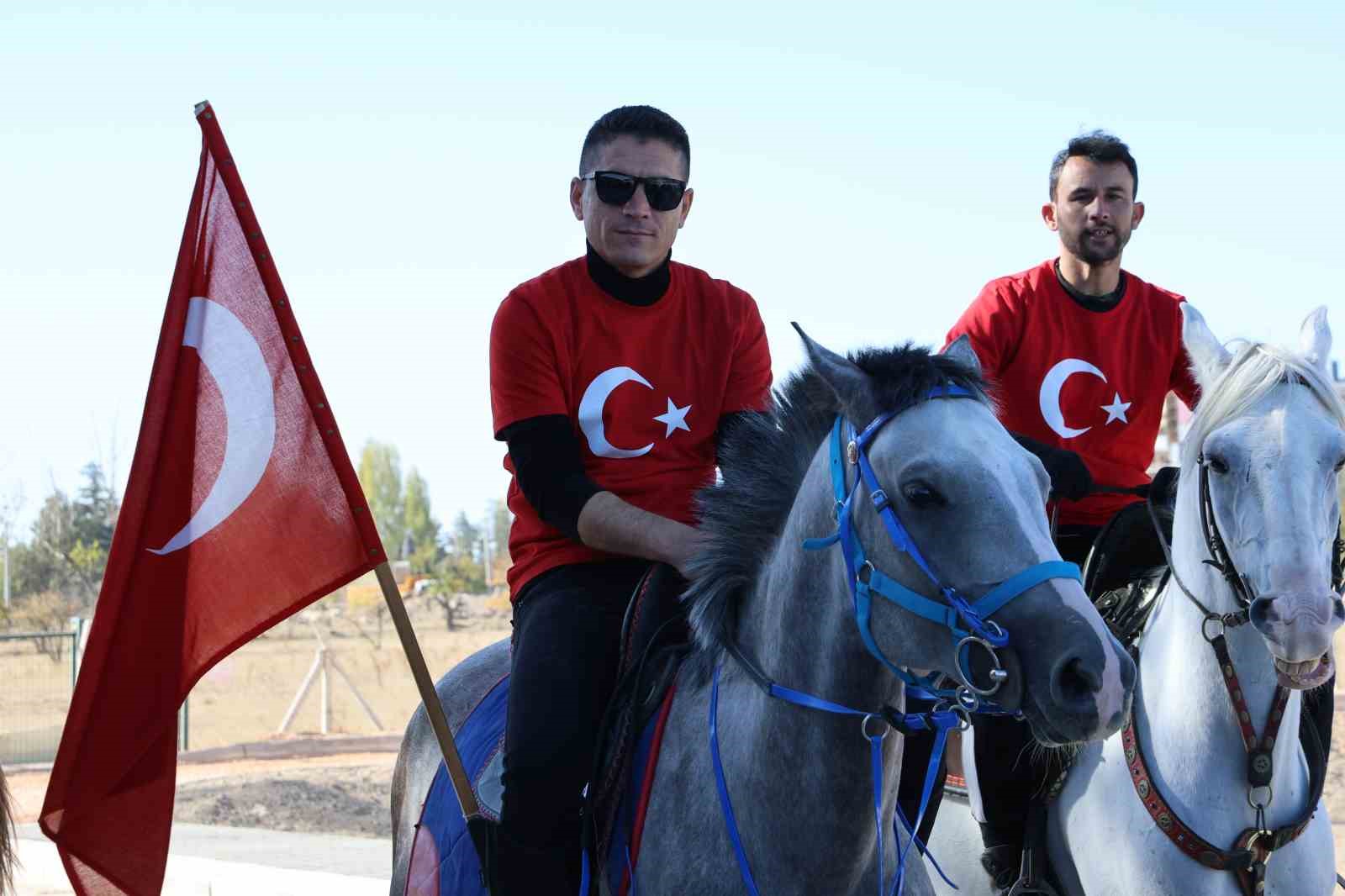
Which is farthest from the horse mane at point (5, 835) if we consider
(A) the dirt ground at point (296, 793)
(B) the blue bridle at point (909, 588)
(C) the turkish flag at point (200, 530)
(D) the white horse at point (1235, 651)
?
(A) the dirt ground at point (296, 793)

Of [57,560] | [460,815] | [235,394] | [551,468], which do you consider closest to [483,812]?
[460,815]

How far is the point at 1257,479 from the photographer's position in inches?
171

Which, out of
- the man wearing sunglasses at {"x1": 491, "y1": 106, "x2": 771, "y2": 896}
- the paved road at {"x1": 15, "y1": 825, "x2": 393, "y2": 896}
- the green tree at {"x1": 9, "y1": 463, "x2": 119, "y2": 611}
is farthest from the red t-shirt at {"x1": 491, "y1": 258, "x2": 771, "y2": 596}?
the green tree at {"x1": 9, "y1": 463, "x2": 119, "y2": 611}

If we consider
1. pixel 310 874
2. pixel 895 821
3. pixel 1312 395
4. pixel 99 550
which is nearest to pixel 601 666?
pixel 895 821

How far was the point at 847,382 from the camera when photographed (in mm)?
3283

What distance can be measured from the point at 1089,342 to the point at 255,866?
713 cm

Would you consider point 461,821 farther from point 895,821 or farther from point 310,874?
point 310,874

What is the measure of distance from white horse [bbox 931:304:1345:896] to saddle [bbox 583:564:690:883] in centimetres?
158

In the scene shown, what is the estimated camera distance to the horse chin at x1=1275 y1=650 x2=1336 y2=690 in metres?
4.20

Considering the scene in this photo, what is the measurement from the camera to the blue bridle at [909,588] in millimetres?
2898

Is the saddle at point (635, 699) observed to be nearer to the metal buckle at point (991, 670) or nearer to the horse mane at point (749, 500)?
the horse mane at point (749, 500)

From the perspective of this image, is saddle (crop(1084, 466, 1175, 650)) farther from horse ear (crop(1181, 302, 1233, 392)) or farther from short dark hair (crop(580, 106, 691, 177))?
short dark hair (crop(580, 106, 691, 177))

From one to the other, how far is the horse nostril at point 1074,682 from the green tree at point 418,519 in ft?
327

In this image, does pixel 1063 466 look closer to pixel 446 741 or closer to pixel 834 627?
pixel 834 627
